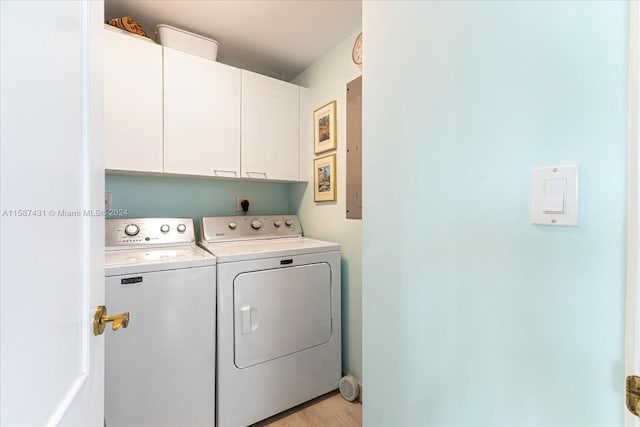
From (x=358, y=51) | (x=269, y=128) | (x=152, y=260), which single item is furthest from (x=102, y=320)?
(x=358, y=51)

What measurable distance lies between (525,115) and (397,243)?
50 cm

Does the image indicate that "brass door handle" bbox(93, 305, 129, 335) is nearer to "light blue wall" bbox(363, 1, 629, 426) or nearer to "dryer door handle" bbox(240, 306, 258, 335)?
"light blue wall" bbox(363, 1, 629, 426)

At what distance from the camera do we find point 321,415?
5.67ft

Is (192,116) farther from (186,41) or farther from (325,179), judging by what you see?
(325,179)

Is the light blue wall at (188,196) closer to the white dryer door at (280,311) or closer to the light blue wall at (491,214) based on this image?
the white dryer door at (280,311)

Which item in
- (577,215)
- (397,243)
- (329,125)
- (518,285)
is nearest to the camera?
(577,215)

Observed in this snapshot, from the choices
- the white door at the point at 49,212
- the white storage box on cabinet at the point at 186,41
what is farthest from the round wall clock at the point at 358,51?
the white door at the point at 49,212

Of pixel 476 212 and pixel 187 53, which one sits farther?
pixel 187 53

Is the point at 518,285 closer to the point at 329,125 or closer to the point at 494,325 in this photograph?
the point at 494,325

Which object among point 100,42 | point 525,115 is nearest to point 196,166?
point 100,42

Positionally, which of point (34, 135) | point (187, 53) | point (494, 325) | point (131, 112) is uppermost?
point (187, 53)

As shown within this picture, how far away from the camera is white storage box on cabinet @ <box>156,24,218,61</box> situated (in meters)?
1.78

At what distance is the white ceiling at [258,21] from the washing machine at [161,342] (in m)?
1.46

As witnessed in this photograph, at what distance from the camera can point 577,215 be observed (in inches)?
21.8
